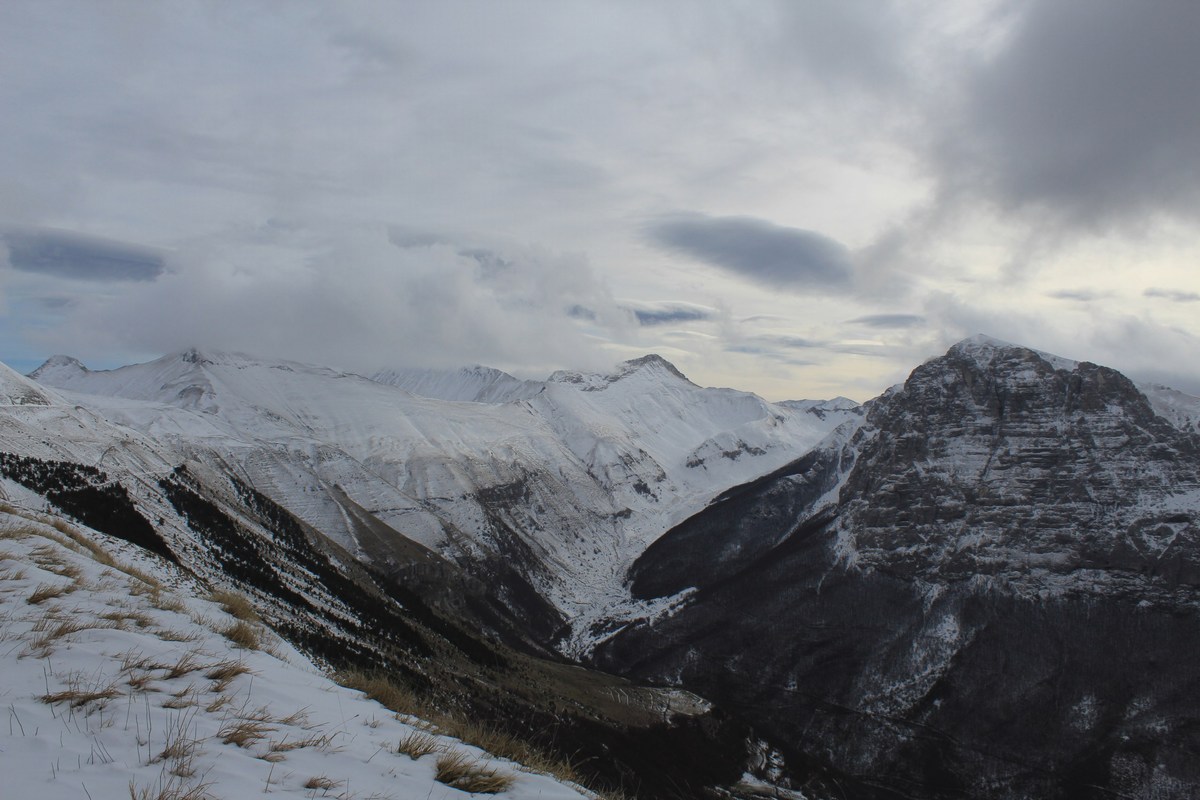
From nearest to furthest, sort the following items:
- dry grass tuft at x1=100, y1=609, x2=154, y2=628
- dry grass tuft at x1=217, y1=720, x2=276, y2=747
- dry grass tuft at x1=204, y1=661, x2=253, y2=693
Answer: dry grass tuft at x1=217, y1=720, x2=276, y2=747, dry grass tuft at x1=204, y1=661, x2=253, y2=693, dry grass tuft at x1=100, y1=609, x2=154, y2=628

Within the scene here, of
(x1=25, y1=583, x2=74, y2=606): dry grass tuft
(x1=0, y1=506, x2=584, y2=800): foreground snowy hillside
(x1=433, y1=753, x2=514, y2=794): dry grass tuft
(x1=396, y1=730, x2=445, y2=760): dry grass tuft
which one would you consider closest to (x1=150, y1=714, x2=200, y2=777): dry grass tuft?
(x1=0, y1=506, x2=584, y2=800): foreground snowy hillside

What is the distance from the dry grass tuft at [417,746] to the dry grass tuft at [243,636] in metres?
5.43

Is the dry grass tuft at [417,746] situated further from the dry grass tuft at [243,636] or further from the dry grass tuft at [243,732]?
the dry grass tuft at [243,636]

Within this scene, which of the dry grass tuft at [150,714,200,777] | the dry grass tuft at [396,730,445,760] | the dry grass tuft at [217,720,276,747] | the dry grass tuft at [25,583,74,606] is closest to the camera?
the dry grass tuft at [150,714,200,777]

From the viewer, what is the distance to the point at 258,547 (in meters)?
109

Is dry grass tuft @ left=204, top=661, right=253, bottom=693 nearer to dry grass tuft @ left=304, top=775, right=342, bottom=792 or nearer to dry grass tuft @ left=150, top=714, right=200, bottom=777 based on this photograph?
dry grass tuft @ left=150, top=714, right=200, bottom=777

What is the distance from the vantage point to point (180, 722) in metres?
8.63

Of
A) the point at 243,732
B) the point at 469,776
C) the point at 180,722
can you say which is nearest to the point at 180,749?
the point at 180,722

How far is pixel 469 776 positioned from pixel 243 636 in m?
7.27

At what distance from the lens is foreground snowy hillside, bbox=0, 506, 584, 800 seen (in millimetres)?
7273

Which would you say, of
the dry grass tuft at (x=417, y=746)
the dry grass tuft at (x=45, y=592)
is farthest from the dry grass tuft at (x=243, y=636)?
the dry grass tuft at (x=417, y=746)

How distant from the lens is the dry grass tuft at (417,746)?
31.9 feet

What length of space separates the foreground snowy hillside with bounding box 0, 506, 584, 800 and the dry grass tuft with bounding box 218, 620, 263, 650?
0.13 feet

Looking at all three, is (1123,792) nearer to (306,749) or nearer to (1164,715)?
(1164,715)
